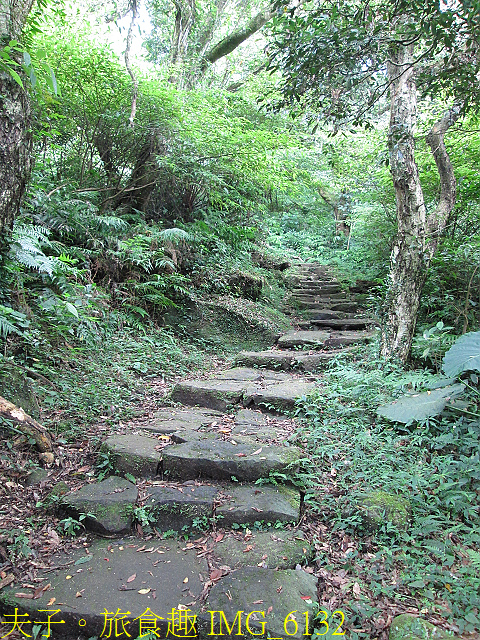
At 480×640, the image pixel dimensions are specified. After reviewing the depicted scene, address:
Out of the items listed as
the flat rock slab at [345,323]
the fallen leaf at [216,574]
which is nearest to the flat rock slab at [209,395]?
the fallen leaf at [216,574]

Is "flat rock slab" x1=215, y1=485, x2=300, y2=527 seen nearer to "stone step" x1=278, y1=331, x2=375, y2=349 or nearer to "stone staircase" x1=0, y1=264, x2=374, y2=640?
"stone staircase" x1=0, y1=264, x2=374, y2=640

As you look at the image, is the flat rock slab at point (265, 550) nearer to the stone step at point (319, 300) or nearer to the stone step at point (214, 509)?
the stone step at point (214, 509)

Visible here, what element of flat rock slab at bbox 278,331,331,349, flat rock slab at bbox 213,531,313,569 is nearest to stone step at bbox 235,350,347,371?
flat rock slab at bbox 278,331,331,349

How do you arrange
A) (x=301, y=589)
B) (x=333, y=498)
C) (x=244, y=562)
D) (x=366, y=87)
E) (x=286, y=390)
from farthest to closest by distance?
(x=286, y=390) → (x=366, y=87) → (x=333, y=498) → (x=244, y=562) → (x=301, y=589)

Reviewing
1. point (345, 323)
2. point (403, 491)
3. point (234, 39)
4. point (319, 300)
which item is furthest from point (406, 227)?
point (234, 39)

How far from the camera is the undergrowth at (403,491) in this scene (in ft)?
6.74

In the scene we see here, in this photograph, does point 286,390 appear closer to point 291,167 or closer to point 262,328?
point 262,328

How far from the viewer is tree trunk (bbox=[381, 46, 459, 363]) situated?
4.49 meters

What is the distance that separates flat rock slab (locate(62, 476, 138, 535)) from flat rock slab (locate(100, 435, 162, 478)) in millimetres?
216

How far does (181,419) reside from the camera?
378 centimetres

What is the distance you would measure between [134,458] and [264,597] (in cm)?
136

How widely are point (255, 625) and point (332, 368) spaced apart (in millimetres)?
3535

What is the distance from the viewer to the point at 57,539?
241 cm

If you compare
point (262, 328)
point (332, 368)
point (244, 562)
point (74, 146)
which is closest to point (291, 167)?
point (262, 328)
